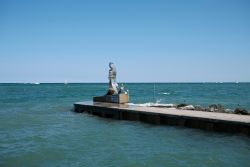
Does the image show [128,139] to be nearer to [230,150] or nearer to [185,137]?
[185,137]

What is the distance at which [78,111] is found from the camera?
31375mm

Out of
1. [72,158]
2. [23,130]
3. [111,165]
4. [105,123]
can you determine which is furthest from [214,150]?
[23,130]

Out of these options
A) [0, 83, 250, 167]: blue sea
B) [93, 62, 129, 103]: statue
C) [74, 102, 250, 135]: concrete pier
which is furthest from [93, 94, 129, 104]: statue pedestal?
[0, 83, 250, 167]: blue sea

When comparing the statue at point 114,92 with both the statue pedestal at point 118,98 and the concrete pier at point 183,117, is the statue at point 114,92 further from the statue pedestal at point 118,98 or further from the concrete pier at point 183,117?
the concrete pier at point 183,117

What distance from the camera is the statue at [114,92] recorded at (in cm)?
2919

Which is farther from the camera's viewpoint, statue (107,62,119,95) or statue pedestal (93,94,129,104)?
statue (107,62,119,95)

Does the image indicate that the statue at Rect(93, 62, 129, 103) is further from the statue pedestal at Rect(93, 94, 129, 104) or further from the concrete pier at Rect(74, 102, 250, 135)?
the concrete pier at Rect(74, 102, 250, 135)

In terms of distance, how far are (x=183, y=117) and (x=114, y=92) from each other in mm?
10252

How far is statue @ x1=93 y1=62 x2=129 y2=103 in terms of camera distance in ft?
95.8

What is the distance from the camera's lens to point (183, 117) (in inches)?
818

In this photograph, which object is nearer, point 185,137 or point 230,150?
point 230,150

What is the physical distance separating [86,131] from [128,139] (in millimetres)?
3741

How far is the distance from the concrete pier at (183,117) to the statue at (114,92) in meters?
0.85

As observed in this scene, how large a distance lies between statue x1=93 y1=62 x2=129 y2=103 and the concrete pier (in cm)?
85
